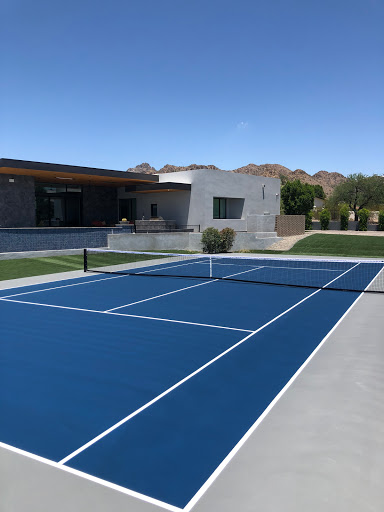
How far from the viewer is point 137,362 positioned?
305 inches

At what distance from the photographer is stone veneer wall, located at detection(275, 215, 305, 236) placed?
37.0 metres

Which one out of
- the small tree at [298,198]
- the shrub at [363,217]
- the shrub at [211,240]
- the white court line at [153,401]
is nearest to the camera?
the white court line at [153,401]

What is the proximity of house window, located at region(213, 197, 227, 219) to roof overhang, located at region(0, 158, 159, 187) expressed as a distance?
5.21 metres

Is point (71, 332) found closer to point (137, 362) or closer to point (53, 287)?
point (137, 362)

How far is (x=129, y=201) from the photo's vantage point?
1447 inches

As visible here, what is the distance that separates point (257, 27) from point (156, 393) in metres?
16.2

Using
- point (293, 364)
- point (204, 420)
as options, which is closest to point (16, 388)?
point (204, 420)

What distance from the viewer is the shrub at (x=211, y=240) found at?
30.0 m

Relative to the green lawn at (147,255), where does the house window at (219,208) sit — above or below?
above

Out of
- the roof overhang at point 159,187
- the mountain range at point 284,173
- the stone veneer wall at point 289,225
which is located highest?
the mountain range at point 284,173

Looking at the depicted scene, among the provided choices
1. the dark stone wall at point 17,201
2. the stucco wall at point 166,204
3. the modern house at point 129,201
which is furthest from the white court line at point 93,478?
the stucco wall at point 166,204

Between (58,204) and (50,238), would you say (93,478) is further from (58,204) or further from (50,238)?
(58,204)

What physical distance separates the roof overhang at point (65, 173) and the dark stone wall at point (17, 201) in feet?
1.95

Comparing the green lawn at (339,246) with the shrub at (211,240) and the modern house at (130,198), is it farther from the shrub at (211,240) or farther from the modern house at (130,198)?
the modern house at (130,198)
